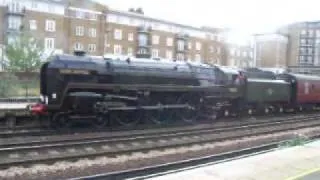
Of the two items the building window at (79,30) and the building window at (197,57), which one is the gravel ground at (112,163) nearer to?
the building window at (79,30)

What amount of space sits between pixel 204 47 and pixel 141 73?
46962 millimetres

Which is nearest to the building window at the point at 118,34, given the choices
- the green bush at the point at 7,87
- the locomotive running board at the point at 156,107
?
the green bush at the point at 7,87

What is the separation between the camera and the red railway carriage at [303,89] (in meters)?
30.5

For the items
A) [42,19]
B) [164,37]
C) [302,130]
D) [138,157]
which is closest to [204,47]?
[164,37]

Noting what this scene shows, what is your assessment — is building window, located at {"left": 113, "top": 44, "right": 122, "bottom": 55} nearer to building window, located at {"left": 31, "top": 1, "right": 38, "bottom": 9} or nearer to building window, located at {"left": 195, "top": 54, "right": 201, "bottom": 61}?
building window, located at {"left": 195, "top": 54, "right": 201, "bottom": 61}

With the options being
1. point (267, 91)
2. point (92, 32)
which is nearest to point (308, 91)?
point (267, 91)

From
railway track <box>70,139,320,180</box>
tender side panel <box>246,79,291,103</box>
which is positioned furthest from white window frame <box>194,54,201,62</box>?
railway track <box>70,139,320,180</box>

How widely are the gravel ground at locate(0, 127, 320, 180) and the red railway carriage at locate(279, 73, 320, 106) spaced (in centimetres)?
1533

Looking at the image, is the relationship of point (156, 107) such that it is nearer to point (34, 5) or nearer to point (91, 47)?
point (34, 5)

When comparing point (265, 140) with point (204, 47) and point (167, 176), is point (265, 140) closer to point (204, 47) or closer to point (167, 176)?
point (167, 176)

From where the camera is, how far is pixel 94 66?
1822cm

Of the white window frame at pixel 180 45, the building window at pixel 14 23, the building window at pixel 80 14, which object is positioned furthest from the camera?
the white window frame at pixel 180 45

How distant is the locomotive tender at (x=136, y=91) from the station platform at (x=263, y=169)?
822cm

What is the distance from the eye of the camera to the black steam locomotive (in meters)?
17.4
